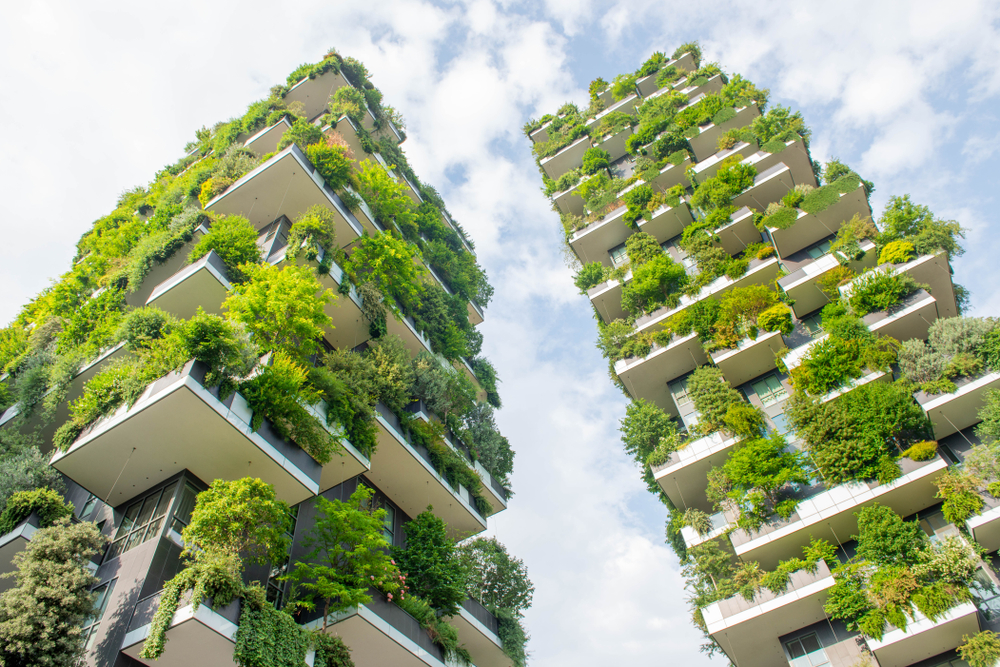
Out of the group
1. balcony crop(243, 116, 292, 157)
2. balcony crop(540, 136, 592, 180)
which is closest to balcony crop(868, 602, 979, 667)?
balcony crop(243, 116, 292, 157)

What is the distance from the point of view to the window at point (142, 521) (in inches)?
553

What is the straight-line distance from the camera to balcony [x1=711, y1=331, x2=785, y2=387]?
23609 mm

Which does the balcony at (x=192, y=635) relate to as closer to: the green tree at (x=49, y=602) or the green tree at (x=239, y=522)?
the green tree at (x=49, y=602)

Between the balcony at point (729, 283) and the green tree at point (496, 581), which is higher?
the balcony at point (729, 283)

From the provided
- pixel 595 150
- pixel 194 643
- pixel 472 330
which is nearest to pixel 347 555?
pixel 194 643

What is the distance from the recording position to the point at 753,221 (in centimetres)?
2809

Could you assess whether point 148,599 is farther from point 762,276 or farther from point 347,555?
point 762,276

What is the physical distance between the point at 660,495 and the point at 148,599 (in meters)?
19.2

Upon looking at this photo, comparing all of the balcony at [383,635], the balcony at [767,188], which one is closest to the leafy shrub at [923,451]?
the balcony at [767,188]

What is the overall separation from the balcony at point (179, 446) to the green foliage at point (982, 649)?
58.7 ft

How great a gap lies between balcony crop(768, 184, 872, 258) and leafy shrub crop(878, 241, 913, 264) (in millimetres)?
3801

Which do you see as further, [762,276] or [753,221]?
[753,221]

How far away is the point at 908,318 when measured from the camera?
833 inches

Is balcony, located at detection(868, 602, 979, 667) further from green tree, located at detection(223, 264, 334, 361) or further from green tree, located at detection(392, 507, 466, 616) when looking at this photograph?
green tree, located at detection(223, 264, 334, 361)
